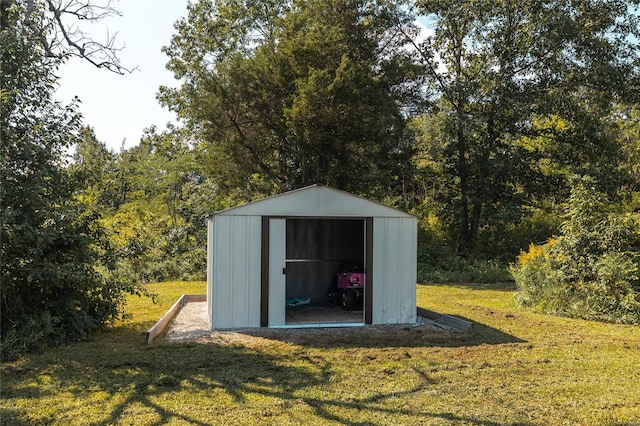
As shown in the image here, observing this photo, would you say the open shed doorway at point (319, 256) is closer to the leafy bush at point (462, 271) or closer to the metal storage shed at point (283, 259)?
the metal storage shed at point (283, 259)

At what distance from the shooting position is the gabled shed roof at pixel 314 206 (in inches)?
309

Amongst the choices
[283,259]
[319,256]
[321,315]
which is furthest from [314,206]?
[319,256]

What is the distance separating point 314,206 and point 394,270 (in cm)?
163

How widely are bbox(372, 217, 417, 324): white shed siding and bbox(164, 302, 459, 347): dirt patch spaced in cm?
23

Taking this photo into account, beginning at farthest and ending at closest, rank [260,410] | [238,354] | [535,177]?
[535,177] < [238,354] < [260,410]

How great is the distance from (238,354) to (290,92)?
12660mm

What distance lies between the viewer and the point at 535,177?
61.5 ft

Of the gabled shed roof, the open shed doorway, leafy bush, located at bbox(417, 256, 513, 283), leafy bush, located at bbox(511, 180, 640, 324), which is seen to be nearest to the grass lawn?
leafy bush, located at bbox(511, 180, 640, 324)

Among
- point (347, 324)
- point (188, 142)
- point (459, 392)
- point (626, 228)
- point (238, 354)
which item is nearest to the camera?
point (459, 392)

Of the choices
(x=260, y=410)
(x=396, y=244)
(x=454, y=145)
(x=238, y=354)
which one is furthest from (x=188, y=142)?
(x=260, y=410)

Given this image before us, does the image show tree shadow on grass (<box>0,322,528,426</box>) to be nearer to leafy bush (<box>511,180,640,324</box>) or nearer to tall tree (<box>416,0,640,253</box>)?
leafy bush (<box>511,180,640,324</box>)

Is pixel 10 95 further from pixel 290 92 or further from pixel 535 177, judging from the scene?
pixel 535 177

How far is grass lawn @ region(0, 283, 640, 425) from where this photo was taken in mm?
4172

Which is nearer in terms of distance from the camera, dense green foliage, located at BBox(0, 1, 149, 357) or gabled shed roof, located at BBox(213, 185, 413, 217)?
dense green foliage, located at BBox(0, 1, 149, 357)
